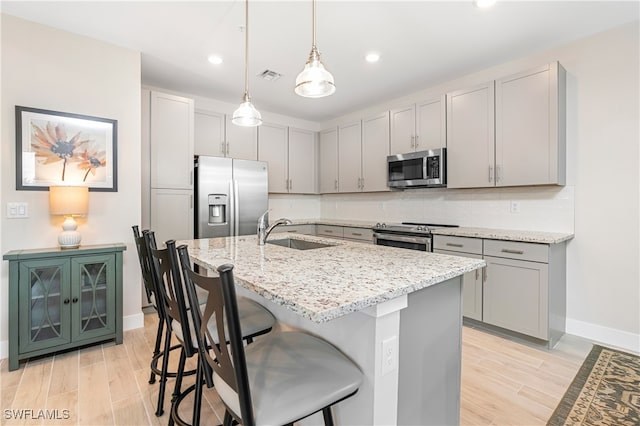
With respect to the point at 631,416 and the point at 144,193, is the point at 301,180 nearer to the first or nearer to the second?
the point at 144,193

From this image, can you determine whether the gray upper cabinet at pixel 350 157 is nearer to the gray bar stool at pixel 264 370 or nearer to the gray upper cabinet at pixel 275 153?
the gray upper cabinet at pixel 275 153

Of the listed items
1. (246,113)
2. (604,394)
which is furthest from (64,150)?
(604,394)

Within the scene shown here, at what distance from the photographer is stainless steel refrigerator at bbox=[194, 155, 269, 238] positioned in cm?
370

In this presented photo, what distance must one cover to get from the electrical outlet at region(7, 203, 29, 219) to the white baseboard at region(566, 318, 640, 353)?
474 cm

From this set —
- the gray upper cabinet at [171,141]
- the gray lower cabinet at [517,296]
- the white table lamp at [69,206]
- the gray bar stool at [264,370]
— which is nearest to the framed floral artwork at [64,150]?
the white table lamp at [69,206]

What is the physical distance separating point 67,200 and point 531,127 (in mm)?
3974

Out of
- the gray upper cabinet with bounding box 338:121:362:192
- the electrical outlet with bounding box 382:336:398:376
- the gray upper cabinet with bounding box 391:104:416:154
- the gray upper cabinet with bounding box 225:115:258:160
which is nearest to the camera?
the electrical outlet with bounding box 382:336:398:376

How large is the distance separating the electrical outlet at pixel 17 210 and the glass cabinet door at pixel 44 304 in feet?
1.47

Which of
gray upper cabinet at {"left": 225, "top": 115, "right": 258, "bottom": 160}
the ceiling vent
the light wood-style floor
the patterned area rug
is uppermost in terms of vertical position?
the ceiling vent

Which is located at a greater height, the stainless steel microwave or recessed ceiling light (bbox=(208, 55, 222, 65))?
recessed ceiling light (bbox=(208, 55, 222, 65))

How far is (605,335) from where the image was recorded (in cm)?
263

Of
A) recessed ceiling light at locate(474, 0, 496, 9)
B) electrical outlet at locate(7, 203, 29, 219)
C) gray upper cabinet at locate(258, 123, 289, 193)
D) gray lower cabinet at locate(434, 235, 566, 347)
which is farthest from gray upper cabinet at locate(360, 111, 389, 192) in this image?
electrical outlet at locate(7, 203, 29, 219)

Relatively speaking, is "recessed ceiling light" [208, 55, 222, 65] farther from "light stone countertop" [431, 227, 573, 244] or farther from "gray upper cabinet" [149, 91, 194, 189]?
"light stone countertop" [431, 227, 573, 244]

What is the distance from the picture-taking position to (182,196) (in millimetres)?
3531
